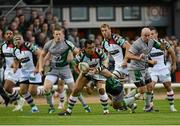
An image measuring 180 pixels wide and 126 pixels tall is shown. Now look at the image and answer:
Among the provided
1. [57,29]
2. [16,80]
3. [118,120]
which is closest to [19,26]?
[16,80]

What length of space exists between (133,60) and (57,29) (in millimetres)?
2180

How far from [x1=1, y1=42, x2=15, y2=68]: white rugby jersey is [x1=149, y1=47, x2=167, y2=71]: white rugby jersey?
425 centimetres

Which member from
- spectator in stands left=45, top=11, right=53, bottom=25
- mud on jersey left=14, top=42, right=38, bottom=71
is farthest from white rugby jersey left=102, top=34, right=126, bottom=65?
spectator in stands left=45, top=11, right=53, bottom=25

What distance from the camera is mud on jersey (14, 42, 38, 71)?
2344cm

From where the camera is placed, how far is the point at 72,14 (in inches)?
1478

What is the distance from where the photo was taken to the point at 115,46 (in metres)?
22.9

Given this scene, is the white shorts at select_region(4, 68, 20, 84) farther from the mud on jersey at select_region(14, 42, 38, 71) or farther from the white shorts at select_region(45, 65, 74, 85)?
the white shorts at select_region(45, 65, 74, 85)

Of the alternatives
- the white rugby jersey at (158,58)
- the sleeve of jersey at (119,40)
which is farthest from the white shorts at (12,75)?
the white rugby jersey at (158,58)

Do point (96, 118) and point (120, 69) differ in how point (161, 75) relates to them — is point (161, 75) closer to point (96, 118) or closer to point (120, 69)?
point (120, 69)

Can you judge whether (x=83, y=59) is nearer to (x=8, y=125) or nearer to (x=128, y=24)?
(x=8, y=125)

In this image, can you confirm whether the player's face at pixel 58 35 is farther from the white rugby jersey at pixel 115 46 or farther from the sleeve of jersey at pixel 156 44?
the sleeve of jersey at pixel 156 44

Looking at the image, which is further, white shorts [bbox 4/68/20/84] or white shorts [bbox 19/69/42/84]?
white shorts [bbox 4/68/20/84]

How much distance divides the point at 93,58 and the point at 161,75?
2.88 m

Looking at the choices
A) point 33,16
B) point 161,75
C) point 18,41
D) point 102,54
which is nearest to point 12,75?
point 18,41
